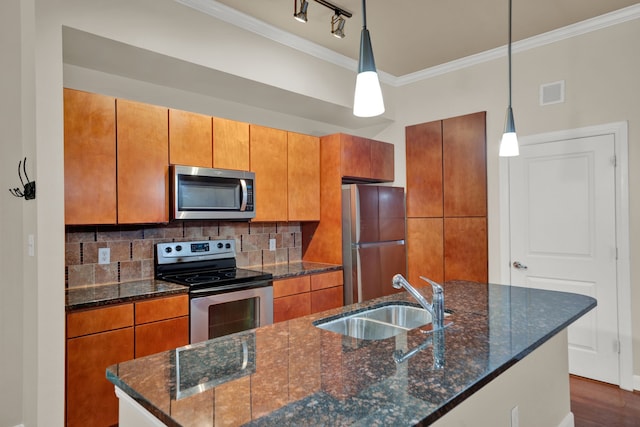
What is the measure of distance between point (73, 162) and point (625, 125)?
12.8 ft

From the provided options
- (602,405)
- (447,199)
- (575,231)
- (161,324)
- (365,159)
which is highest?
(365,159)

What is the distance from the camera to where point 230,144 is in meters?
3.14

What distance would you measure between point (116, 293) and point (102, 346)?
12.5 inches

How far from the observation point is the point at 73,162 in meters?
2.36

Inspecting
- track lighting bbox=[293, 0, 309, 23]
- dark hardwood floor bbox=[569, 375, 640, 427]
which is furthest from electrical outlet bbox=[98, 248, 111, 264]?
dark hardwood floor bbox=[569, 375, 640, 427]

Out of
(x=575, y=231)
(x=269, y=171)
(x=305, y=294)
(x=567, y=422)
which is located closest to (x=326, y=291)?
(x=305, y=294)

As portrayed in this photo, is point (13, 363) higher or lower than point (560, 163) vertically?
lower

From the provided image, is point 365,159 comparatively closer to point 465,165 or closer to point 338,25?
point 465,165

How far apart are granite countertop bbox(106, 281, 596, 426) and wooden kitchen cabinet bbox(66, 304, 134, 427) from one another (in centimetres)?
115

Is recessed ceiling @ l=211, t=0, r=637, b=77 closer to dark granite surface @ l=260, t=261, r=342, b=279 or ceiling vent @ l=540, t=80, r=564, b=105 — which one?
ceiling vent @ l=540, t=80, r=564, b=105

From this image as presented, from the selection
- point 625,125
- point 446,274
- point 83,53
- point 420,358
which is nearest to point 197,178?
point 83,53

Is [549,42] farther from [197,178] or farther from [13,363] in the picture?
[13,363]

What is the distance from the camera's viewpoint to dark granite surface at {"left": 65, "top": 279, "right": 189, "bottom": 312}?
219 centimetres

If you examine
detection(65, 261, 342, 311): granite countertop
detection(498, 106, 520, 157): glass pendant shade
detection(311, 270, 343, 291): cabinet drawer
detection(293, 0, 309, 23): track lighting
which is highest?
detection(293, 0, 309, 23): track lighting
